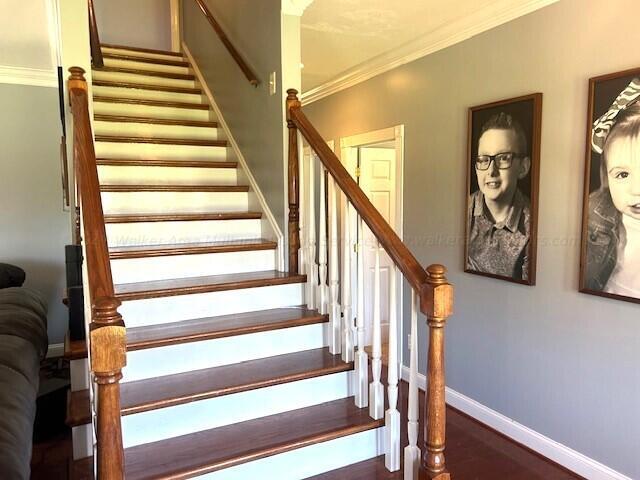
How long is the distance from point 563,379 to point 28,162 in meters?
4.43

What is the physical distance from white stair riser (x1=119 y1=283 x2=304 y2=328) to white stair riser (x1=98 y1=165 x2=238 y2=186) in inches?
42.9

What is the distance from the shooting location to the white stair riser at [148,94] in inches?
145

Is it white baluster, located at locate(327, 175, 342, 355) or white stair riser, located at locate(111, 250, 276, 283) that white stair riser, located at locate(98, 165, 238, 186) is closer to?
white stair riser, located at locate(111, 250, 276, 283)

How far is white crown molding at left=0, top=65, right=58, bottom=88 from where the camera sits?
411 cm

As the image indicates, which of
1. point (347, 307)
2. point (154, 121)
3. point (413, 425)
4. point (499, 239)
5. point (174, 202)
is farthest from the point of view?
point (154, 121)

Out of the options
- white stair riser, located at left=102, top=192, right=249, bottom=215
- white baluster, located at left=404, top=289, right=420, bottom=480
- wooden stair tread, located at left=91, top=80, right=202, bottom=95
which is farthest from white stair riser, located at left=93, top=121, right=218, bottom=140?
white baluster, located at left=404, top=289, right=420, bottom=480

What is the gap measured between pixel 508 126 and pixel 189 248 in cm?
185

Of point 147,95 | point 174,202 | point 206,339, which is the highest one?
point 147,95

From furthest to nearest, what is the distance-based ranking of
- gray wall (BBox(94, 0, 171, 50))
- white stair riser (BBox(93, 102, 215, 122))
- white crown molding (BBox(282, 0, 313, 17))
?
gray wall (BBox(94, 0, 171, 50)) → white stair riser (BBox(93, 102, 215, 122)) → white crown molding (BBox(282, 0, 313, 17))

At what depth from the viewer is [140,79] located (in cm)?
401

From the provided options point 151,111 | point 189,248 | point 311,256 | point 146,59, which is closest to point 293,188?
point 311,256

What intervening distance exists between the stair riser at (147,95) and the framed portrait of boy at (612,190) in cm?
293

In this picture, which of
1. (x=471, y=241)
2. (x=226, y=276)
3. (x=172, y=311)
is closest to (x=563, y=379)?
(x=471, y=241)

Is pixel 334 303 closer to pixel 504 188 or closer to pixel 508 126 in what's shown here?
pixel 504 188
